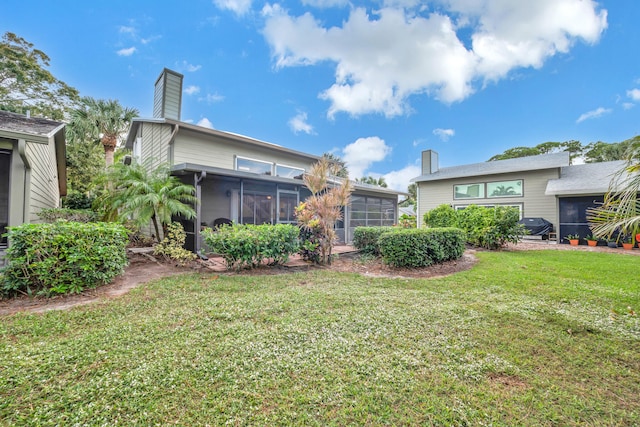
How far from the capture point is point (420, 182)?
20016mm

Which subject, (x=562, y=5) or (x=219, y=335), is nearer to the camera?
(x=219, y=335)

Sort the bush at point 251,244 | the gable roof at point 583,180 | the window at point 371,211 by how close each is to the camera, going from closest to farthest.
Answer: the bush at point 251,244 < the gable roof at point 583,180 < the window at point 371,211

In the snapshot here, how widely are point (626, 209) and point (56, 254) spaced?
8.46m

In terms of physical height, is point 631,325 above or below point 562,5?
below

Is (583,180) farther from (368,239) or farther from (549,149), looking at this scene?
(549,149)

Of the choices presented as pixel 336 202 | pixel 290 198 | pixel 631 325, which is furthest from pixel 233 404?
pixel 290 198

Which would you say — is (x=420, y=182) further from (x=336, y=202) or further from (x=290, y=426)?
(x=290, y=426)

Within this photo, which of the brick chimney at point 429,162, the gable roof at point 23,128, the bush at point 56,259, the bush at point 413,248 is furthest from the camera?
the brick chimney at point 429,162

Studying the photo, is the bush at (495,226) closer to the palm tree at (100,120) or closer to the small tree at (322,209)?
the small tree at (322,209)

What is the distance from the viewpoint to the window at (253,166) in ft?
36.3

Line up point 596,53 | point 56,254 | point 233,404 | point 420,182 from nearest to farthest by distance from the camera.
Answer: point 233,404
point 56,254
point 596,53
point 420,182

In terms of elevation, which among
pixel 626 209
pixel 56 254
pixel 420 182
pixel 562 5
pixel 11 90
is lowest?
pixel 56 254

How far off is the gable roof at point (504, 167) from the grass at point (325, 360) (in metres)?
13.4

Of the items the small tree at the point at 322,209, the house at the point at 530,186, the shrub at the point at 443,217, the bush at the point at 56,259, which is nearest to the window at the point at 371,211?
the shrub at the point at 443,217
